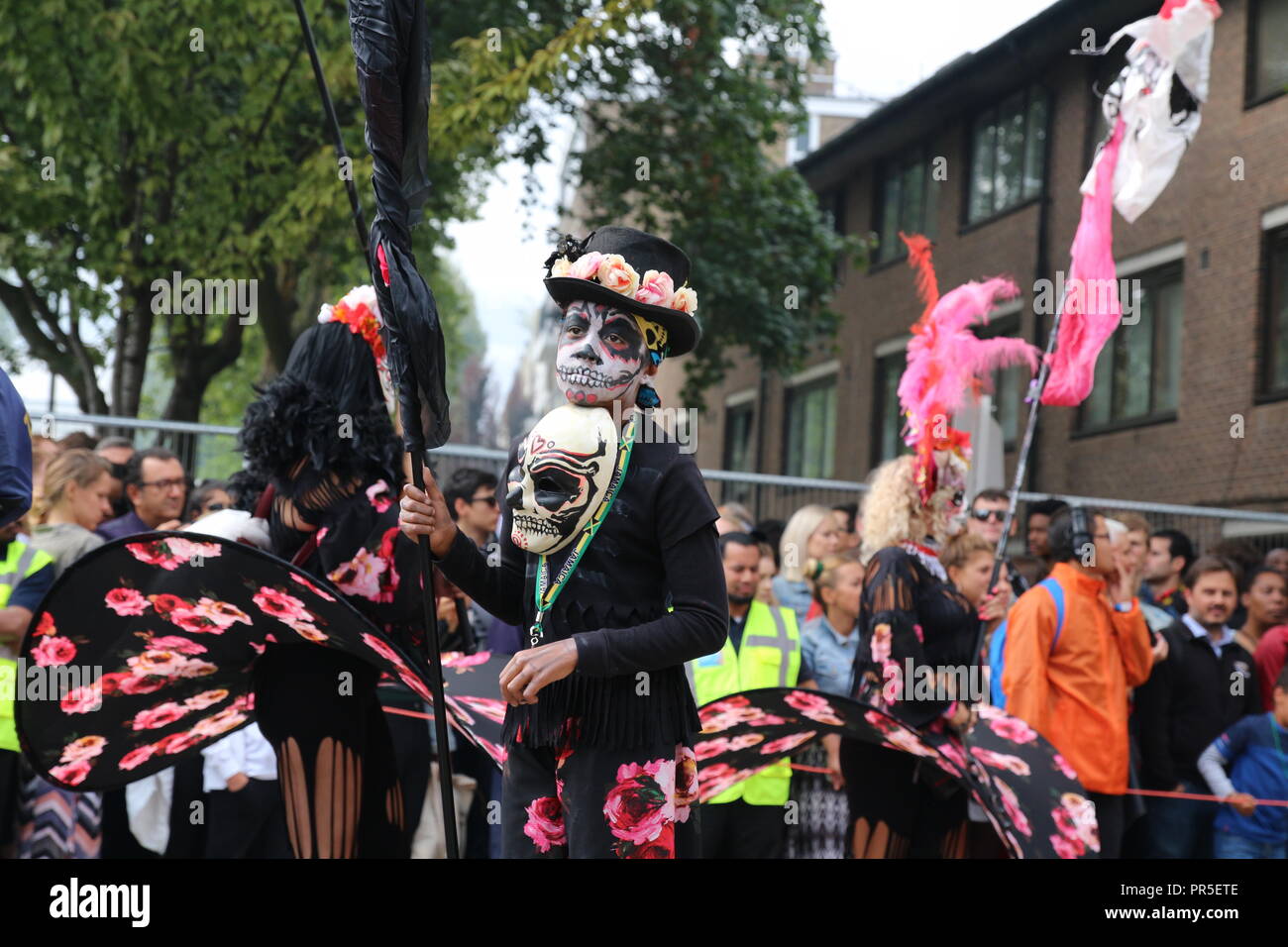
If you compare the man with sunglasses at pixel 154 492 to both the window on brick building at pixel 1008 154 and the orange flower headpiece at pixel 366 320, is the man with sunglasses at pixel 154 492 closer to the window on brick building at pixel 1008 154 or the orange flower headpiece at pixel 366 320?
the orange flower headpiece at pixel 366 320

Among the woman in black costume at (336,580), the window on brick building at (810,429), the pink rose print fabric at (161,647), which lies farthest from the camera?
the window on brick building at (810,429)

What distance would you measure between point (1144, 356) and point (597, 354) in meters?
14.5

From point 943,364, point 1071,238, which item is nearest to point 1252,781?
point 943,364

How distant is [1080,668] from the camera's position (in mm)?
6465

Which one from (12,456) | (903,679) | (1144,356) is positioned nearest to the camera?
(12,456)

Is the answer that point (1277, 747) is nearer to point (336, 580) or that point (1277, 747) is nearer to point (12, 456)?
point (336, 580)

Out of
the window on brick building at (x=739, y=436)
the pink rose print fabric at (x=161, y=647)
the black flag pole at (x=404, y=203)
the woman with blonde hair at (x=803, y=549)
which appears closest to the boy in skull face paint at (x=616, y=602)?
the black flag pole at (x=404, y=203)

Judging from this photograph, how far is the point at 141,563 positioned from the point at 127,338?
32.1ft

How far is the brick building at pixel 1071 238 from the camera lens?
1472cm

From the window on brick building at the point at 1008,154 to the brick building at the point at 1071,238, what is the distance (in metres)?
0.03

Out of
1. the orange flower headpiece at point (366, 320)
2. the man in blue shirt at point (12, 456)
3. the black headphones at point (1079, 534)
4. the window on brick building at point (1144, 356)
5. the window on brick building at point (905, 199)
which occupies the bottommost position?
the black headphones at point (1079, 534)

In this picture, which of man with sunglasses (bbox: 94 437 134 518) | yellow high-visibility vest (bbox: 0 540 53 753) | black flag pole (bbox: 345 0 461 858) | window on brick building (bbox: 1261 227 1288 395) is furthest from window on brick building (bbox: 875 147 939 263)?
black flag pole (bbox: 345 0 461 858)

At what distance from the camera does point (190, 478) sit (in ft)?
28.8
